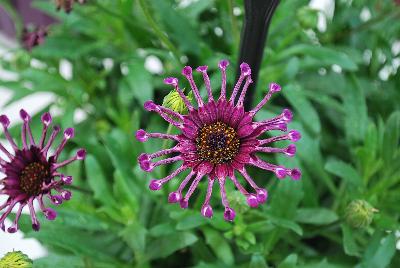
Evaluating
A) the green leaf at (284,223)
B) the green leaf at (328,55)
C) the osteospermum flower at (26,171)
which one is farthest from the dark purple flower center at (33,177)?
the green leaf at (328,55)

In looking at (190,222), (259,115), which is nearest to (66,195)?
(190,222)

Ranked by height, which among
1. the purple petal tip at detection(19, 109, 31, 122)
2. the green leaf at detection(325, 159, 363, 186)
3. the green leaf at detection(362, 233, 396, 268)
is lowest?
the green leaf at detection(362, 233, 396, 268)

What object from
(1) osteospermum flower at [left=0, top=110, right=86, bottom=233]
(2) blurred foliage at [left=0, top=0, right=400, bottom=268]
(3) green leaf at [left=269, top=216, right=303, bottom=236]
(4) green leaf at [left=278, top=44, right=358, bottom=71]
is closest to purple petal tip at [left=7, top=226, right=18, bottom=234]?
(1) osteospermum flower at [left=0, top=110, right=86, bottom=233]

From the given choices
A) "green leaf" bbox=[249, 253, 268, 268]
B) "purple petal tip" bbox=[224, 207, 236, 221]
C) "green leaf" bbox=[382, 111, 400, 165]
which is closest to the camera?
"purple petal tip" bbox=[224, 207, 236, 221]

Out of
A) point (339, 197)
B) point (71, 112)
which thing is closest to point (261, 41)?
point (339, 197)

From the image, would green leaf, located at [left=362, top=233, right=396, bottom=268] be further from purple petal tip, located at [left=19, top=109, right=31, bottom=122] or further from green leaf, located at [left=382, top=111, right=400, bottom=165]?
purple petal tip, located at [left=19, top=109, right=31, bottom=122]

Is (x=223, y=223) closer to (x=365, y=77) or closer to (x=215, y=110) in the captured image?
(x=215, y=110)
